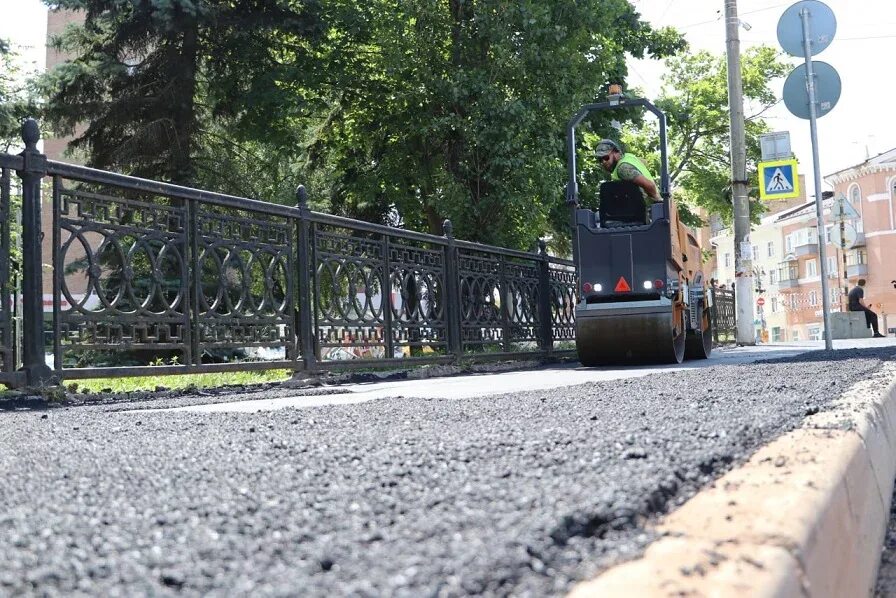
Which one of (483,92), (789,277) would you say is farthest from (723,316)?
(789,277)

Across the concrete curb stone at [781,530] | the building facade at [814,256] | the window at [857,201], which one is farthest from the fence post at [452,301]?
the window at [857,201]

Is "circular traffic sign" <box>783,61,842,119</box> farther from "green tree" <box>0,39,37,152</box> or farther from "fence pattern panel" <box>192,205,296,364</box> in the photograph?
"green tree" <box>0,39,37,152</box>

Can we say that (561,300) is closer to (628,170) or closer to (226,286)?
(628,170)

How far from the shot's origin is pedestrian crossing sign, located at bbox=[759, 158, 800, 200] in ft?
43.5

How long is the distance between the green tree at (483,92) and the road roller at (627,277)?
5.55 meters

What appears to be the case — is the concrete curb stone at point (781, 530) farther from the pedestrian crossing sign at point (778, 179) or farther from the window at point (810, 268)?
the window at point (810, 268)

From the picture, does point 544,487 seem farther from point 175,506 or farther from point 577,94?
point 577,94

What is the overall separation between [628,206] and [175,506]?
9752 millimetres

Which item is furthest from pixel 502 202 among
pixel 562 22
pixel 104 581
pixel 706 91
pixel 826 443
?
pixel 706 91

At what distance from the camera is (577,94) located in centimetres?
1756

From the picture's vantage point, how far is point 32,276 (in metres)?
5.88

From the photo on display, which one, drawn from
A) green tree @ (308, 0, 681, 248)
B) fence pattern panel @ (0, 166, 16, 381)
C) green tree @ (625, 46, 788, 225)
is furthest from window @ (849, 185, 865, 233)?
fence pattern panel @ (0, 166, 16, 381)

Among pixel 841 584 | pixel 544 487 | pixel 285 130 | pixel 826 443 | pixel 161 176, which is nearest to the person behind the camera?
pixel 841 584

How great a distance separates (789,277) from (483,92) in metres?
71.7
